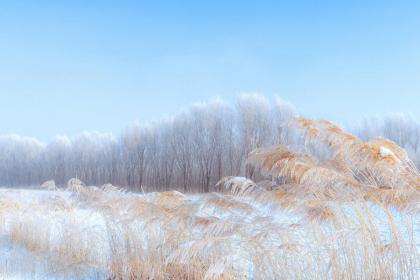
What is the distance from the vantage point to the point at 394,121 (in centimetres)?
2500

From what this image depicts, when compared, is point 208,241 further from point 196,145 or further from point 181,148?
point 181,148

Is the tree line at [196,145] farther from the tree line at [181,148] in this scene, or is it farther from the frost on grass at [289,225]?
the frost on grass at [289,225]

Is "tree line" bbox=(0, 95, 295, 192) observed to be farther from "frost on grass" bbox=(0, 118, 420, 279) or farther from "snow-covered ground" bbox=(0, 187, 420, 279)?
"frost on grass" bbox=(0, 118, 420, 279)

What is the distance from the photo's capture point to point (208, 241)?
249cm

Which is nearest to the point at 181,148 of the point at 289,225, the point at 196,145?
the point at 196,145

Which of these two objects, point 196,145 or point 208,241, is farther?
point 196,145

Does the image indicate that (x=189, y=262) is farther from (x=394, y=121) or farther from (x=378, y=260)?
(x=394, y=121)

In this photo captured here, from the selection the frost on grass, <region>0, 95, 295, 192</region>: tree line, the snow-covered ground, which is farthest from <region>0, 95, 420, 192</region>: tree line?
the frost on grass

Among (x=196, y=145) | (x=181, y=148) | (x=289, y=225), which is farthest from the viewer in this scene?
(x=181, y=148)

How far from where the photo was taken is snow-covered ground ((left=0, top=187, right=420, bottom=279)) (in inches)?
112

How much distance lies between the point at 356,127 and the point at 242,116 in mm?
8368

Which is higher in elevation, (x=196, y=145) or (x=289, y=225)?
(x=289, y=225)

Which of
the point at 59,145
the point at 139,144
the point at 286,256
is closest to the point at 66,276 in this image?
the point at 286,256

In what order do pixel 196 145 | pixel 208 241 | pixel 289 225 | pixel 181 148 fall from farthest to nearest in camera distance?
pixel 181 148, pixel 196 145, pixel 289 225, pixel 208 241
